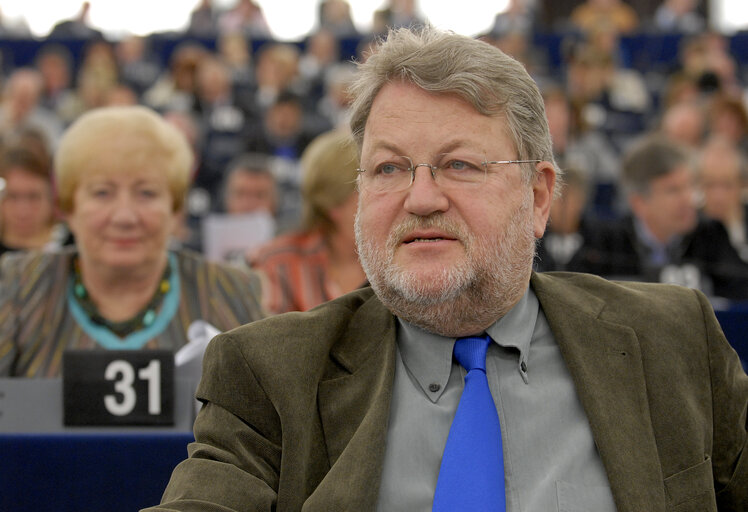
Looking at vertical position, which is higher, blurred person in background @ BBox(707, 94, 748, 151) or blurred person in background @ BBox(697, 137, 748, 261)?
blurred person in background @ BBox(707, 94, 748, 151)

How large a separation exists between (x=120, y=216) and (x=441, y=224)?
139cm

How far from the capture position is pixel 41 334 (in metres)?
2.85

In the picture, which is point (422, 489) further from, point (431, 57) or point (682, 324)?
point (431, 57)

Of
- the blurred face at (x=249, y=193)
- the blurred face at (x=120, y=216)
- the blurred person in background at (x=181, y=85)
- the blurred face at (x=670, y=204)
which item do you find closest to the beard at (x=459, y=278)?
the blurred face at (x=120, y=216)

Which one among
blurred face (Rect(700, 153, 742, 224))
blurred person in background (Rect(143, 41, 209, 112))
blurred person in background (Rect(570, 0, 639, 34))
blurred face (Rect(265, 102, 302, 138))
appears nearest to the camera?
blurred face (Rect(700, 153, 742, 224))

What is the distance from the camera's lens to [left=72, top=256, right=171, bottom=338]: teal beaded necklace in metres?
2.92

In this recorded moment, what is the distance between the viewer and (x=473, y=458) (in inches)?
66.4

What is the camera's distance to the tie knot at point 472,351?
1.81 metres

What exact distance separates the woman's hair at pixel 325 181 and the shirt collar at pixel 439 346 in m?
2.01

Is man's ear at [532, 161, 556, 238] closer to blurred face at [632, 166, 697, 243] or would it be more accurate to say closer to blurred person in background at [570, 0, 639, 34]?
blurred face at [632, 166, 697, 243]

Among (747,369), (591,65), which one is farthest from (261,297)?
(591,65)

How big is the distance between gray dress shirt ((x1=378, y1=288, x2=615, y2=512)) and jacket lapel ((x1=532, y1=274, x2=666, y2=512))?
43mm

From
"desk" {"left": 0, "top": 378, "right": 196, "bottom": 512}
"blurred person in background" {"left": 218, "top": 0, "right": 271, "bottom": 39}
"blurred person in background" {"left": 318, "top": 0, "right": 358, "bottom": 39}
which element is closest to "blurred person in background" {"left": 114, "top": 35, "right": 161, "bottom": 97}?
"blurred person in background" {"left": 218, "top": 0, "right": 271, "bottom": 39}

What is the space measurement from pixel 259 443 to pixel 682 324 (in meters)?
0.82
